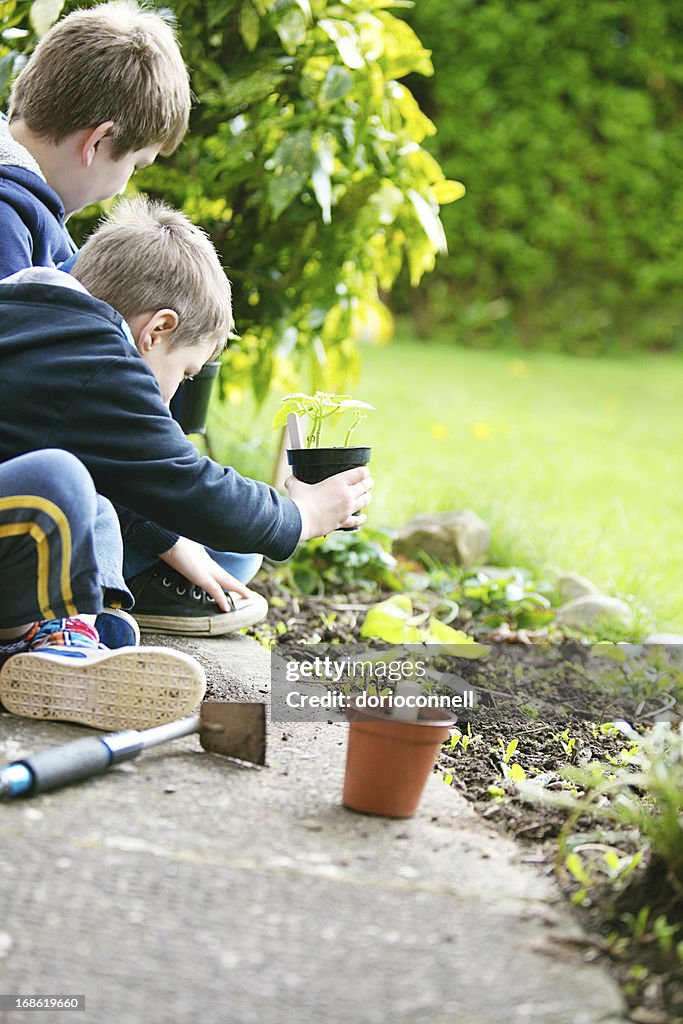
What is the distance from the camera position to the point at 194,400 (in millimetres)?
2609

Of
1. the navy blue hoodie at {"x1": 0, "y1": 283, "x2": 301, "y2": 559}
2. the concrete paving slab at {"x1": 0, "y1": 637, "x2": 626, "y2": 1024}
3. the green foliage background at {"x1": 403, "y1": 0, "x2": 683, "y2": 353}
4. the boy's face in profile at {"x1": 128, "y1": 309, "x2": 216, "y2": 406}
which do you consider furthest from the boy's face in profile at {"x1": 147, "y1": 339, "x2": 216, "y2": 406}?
the green foliage background at {"x1": 403, "y1": 0, "x2": 683, "y2": 353}

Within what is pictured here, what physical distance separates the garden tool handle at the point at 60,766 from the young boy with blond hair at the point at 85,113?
1054mm

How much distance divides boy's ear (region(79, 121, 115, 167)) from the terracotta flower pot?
130cm

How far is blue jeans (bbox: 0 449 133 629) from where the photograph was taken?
1654mm

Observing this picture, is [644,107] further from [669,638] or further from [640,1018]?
[640,1018]

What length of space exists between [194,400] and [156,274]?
730 millimetres

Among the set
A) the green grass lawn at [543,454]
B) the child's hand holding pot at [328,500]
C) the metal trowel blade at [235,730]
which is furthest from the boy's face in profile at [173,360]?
the green grass lawn at [543,454]

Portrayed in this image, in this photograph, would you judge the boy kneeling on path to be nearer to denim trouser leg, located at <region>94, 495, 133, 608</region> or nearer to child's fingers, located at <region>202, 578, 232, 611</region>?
denim trouser leg, located at <region>94, 495, 133, 608</region>

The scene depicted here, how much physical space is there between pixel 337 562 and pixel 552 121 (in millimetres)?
6469

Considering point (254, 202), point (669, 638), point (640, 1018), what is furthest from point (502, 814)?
point (254, 202)

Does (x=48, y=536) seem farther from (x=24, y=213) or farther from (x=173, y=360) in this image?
(x=24, y=213)

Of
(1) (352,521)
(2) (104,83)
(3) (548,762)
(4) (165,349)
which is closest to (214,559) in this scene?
(1) (352,521)

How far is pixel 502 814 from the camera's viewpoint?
163 cm

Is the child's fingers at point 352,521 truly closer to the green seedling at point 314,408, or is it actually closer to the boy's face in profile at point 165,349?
the green seedling at point 314,408
